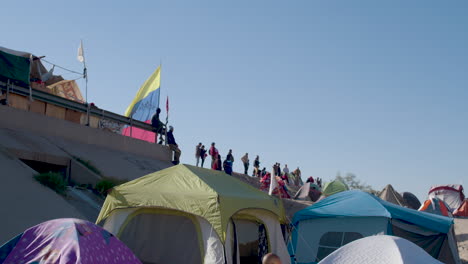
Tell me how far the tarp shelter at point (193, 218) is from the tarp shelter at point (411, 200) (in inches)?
589

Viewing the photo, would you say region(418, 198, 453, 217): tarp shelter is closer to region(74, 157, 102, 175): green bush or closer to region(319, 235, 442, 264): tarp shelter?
region(74, 157, 102, 175): green bush

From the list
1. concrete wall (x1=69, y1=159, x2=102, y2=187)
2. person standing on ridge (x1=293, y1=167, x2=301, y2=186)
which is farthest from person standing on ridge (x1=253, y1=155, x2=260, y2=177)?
concrete wall (x1=69, y1=159, x2=102, y2=187)

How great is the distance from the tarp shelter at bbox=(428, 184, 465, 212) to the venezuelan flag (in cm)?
1548

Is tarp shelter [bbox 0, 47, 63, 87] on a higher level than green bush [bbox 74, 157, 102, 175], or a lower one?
higher

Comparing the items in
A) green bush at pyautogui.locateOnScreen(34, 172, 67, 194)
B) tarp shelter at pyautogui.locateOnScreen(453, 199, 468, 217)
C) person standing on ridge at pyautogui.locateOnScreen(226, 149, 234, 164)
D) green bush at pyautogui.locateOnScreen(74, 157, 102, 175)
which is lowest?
tarp shelter at pyautogui.locateOnScreen(453, 199, 468, 217)

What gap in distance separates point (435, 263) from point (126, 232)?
6521mm

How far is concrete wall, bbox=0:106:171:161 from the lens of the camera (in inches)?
627

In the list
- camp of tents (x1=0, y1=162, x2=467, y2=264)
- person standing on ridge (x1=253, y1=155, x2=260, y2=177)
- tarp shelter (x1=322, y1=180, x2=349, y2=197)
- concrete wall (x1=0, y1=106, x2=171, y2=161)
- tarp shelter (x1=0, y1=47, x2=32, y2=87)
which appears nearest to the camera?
camp of tents (x1=0, y1=162, x2=467, y2=264)

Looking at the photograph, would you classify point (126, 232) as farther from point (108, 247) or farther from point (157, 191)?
point (108, 247)

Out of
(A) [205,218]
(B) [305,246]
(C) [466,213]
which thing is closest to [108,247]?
(A) [205,218]

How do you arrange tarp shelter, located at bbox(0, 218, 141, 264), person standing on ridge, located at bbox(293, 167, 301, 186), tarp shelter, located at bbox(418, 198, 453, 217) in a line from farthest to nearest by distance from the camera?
person standing on ridge, located at bbox(293, 167, 301, 186), tarp shelter, located at bbox(418, 198, 453, 217), tarp shelter, located at bbox(0, 218, 141, 264)

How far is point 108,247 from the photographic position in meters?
7.20

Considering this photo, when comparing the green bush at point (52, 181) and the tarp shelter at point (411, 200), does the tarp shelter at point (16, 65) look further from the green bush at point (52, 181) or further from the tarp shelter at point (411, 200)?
the tarp shelter at point (411, 200)

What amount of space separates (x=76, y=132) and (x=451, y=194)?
20274mm
